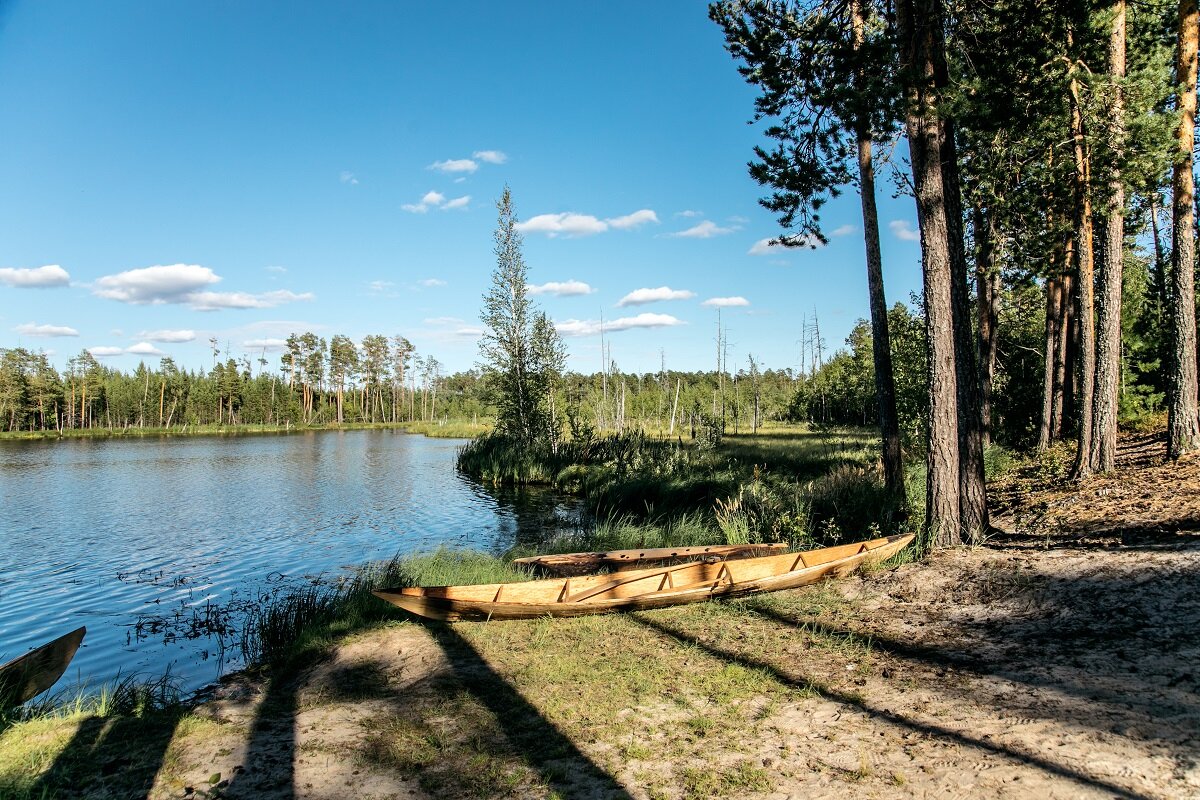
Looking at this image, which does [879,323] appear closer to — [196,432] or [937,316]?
[937,316]

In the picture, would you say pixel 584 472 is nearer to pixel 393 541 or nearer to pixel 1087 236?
pixel 393 541

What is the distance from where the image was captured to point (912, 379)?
21.1 metres

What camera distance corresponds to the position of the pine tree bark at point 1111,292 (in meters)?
10.8

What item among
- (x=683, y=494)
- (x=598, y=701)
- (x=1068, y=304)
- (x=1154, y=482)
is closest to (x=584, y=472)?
(x=683, y=494)

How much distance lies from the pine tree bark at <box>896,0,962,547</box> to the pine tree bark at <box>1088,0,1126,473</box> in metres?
4.64

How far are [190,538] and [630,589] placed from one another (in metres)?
13.3

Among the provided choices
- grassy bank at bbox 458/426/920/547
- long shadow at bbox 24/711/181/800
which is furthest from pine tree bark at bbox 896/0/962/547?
long shadow at bbox 24/711/181/800

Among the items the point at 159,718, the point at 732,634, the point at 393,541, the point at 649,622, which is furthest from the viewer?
the point at 393,541

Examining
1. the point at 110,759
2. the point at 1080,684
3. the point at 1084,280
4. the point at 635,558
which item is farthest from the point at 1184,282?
the point at 110,759

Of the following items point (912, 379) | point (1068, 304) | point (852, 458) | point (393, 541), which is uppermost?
point (1068, 304)

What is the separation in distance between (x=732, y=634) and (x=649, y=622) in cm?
101

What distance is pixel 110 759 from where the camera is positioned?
462 centimetres

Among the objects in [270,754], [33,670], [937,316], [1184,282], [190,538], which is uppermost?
[1184,282]

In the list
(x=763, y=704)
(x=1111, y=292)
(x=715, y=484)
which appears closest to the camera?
(x=763, y=704)
